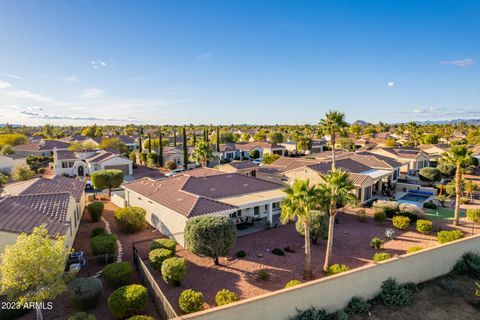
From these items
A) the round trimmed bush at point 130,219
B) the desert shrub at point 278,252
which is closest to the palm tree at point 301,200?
the desert shrub at point 278,252

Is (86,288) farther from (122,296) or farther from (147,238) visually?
(147,238)

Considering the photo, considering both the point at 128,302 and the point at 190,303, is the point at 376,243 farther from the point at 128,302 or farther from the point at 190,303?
the point at 128,302

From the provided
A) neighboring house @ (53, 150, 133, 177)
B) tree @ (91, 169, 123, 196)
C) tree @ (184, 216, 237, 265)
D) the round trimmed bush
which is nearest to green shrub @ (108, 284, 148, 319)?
tree @ (184, 216, 237, 265)

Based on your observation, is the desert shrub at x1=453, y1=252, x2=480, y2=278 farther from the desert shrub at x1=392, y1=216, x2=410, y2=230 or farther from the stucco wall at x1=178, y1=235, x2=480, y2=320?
the desert shrub at x1=392, y1=216, x2=410, y2=230

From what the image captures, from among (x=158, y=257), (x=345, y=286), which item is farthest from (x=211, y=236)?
(x=345, y=286)

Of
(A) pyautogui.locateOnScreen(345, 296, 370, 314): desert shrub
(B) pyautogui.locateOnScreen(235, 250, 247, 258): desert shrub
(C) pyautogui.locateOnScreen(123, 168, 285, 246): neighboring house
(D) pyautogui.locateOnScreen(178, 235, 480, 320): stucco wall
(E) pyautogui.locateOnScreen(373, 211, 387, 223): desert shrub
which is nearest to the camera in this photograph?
(D) pyautogui.locateOnScreen(178, 235, 480, 320): stucco wall

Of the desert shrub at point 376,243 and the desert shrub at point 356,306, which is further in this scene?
the desert shrub at point 376,243

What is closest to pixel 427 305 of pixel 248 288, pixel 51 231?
pixel 248 288

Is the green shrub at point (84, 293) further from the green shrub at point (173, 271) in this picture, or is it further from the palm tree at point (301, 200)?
the palm tree at point (301, 200)
